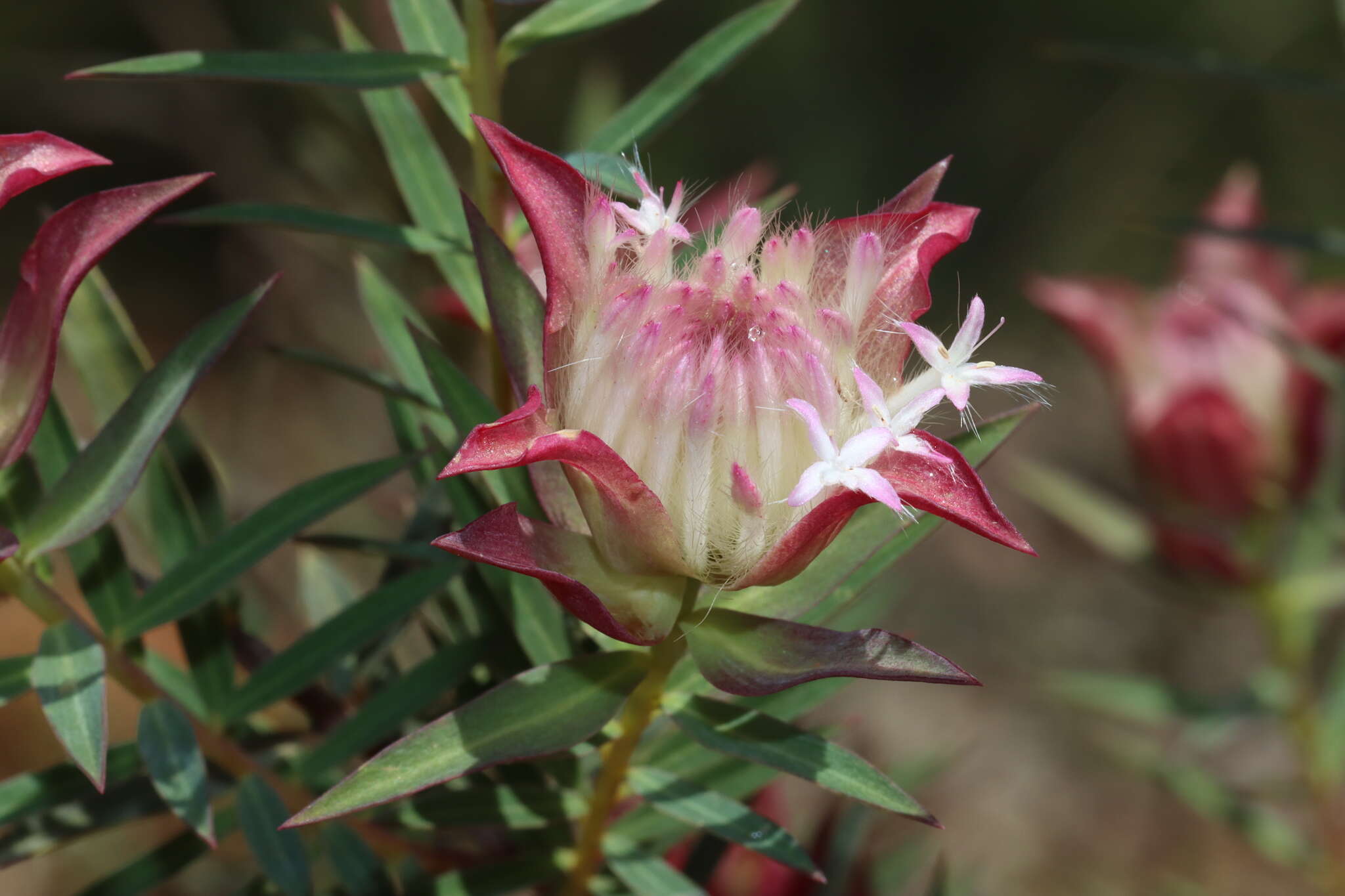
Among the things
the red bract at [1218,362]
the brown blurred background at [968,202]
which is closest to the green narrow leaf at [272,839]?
the red bract at [1218,362]

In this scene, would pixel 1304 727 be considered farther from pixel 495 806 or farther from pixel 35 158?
pixel 35 158

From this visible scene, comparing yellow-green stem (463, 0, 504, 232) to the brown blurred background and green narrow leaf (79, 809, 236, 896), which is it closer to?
green narrow leaf (79, 809, 236, 896)

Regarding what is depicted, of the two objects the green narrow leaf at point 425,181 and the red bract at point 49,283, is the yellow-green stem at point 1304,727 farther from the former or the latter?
the red bract at point 49,283

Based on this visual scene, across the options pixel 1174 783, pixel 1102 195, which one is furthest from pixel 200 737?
pixel 1102 195

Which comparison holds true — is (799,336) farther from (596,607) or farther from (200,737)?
(200,737)

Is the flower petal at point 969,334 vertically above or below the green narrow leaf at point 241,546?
above

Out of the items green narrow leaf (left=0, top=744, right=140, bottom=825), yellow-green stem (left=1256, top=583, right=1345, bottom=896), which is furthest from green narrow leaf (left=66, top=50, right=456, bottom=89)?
yellow-green stem (left=1256, top=583, right=1345, bottom=896)
